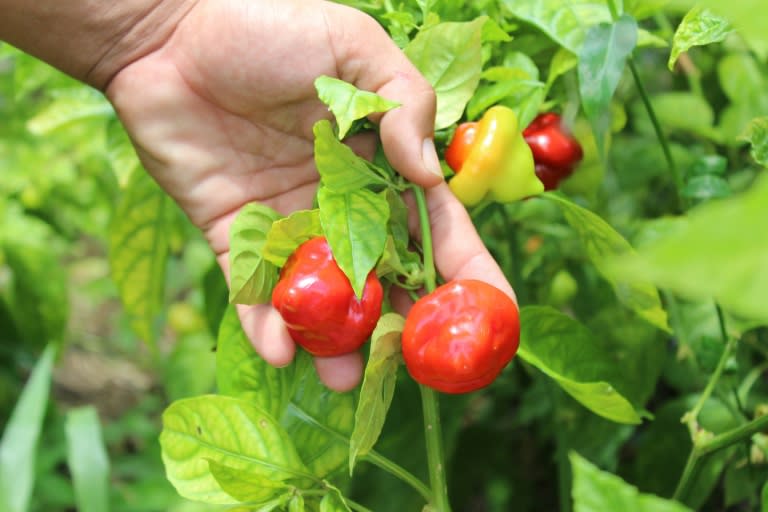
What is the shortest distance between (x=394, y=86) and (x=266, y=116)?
25cm

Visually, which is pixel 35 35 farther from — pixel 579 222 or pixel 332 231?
pixel 579 222

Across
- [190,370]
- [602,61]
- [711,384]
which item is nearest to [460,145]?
[602,61]

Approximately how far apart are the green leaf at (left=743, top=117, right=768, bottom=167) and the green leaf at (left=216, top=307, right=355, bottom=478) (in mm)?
470

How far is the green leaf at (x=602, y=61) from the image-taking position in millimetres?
871

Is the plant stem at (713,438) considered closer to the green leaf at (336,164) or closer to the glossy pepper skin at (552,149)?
the glossy pepper skin at (552,149)

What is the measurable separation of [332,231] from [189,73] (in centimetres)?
46

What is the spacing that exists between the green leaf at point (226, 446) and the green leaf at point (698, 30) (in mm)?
507

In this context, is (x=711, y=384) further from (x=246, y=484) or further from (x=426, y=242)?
(x=246, y=484)

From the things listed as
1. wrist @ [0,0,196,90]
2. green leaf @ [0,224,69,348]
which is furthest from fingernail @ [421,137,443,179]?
green leaf @ [0,224,69,348]

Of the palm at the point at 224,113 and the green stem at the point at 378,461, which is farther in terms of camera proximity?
the palm at the point at 224,113

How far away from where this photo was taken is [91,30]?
118 cm

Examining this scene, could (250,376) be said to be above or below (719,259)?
below

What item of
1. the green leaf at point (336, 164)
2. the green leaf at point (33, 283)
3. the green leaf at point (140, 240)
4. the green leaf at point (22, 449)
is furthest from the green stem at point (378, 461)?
the green leaf at point (33, 283)

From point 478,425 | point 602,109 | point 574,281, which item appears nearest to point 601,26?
point 602,109
